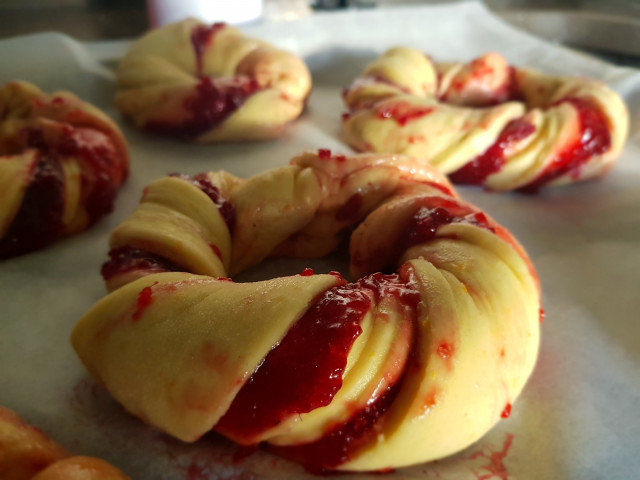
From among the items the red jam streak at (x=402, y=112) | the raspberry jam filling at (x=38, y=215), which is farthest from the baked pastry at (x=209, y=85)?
the raspberry jam filling at (x=38, y=215)

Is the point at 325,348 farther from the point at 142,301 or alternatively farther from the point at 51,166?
the point at 51,166

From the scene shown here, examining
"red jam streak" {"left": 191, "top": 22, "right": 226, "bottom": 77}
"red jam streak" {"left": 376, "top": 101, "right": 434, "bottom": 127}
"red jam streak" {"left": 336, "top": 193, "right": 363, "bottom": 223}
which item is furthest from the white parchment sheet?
"red jam streak" {"left": 191, "top": 22, "right": 226, "bottom": 77}

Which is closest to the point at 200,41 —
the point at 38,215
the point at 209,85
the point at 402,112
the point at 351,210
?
the point at 209,85

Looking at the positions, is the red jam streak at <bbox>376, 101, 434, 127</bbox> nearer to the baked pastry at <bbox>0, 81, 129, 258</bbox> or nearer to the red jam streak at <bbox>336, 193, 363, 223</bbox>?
the red jam streak at <bbox>336, 193, 363, 223</bbox>

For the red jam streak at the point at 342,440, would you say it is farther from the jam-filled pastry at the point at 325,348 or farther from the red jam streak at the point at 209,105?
the red jam streak at the point at 209,105

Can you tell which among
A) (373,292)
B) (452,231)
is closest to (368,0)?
(452,231)
